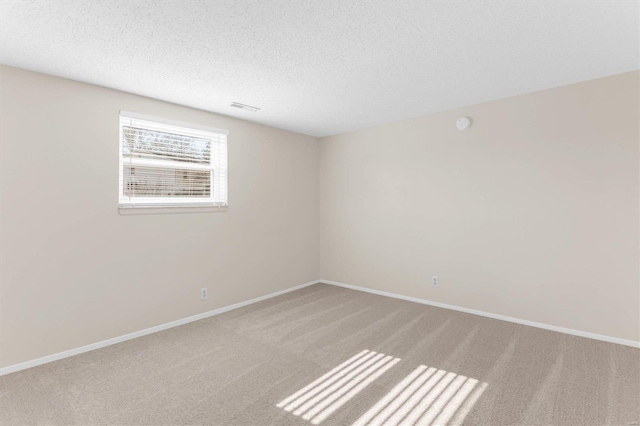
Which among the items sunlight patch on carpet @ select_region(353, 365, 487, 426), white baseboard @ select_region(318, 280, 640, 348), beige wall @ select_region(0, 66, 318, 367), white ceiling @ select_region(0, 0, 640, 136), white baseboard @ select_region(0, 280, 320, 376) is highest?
white ceiling @ select_region(0, 0, 640, 136)

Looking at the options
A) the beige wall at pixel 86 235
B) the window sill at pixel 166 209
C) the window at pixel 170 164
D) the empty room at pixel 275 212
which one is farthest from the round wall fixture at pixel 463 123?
the window sill at pixel 166 209

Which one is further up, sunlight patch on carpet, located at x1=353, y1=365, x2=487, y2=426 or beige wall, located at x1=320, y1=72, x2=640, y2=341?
beige wall, located at x1=320, y1=72, x2=640, y2=341

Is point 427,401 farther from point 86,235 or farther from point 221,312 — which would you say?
point 86,235

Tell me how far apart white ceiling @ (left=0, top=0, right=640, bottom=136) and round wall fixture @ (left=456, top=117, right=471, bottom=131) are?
1.38 feet

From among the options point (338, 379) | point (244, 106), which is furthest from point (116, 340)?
point (244, 106)

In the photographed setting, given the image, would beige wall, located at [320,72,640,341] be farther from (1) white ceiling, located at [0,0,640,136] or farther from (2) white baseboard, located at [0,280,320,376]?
(2) white baseboard, located at [0,280,320,376]

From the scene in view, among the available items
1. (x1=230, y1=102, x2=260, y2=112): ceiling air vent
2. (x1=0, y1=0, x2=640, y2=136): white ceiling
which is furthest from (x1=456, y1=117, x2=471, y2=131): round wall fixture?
(x1=230, y1=102, x2=260, y2=112): ceiling air vent

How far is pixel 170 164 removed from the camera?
11.3ft

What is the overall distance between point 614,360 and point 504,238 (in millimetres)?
1360

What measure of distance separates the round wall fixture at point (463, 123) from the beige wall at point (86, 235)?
270 cm

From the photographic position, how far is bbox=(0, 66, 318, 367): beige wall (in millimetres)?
2473

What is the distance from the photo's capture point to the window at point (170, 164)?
313cm

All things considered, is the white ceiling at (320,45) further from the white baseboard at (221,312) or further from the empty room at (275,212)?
the white baseboard at (221,312)

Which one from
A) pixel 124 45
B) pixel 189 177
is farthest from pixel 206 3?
pixel 189 177
